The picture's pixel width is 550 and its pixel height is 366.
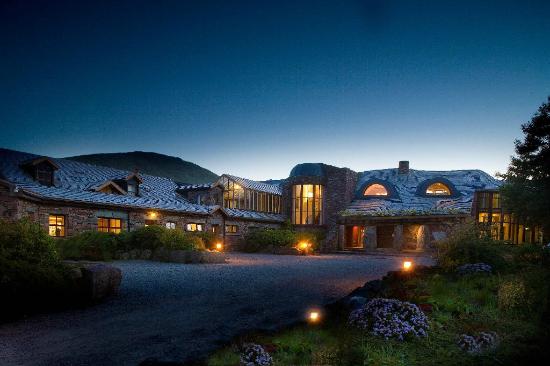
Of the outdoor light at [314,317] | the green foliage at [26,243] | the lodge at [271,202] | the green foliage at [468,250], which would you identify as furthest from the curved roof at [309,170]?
the outdoor light at [314,317]

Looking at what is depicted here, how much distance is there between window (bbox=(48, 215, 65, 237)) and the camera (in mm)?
18375

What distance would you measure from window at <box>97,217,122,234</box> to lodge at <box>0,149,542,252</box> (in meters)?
0.05

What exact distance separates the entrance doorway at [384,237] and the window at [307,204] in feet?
17.5

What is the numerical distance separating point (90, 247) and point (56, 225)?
365 cm

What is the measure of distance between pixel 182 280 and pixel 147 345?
618cm

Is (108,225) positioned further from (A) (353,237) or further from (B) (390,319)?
(A) (353,237)

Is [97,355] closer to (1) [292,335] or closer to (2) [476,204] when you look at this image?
(1) [292,335]

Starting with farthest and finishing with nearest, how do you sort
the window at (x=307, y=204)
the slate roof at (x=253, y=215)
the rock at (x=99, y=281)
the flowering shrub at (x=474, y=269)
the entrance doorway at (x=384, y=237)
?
the entrance doorway at (x=384, y=237) < the window at (x=307, y=204) < the slate roof at (x=253, y=215) < the flowering shrub at (x=474, y=269) < the rock at (x=99, y=281)

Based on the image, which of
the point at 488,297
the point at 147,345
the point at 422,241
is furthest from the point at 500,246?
the point at 422,241

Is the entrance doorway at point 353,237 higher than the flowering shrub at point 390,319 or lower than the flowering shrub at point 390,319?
lower

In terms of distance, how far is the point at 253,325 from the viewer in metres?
6.25

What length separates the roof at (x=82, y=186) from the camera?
18.5m

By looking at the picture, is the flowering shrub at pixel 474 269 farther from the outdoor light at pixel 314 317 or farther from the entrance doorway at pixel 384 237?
the entrance doorway at pixel 384 237

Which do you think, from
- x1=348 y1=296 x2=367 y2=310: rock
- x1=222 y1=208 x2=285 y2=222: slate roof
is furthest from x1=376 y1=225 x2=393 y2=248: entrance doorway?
x1=348 y1=296 x2=367 y2=310: rock
